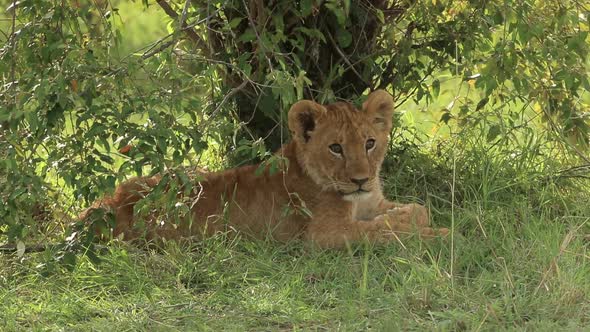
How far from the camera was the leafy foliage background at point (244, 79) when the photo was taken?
4449 millimetres

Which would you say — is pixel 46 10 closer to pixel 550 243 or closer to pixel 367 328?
pixel 367 328

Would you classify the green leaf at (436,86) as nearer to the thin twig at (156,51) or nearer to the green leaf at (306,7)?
the green leaf at (306,7)

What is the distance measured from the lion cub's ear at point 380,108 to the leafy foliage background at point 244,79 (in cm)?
27

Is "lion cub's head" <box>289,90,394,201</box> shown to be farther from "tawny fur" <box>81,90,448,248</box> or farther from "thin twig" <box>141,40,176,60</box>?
"thin twig" <box>141,40,176,60</box>

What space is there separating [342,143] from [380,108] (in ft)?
0.96

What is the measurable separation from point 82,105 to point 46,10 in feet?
1.83

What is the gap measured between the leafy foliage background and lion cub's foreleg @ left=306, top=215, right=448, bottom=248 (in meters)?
0.39

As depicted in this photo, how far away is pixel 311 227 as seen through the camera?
530 cm

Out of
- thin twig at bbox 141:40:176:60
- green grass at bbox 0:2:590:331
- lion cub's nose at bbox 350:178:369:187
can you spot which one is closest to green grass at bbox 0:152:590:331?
green grass at bbox 0:2:590:331

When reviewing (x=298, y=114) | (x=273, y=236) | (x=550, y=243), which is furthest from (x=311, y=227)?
(x=550, y=243)

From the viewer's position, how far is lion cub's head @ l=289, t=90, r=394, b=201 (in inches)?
207

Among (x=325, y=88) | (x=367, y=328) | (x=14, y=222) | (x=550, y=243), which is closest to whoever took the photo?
(x=367, y=328)

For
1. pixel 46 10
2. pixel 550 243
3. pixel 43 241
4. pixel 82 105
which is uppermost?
pixel 46 10

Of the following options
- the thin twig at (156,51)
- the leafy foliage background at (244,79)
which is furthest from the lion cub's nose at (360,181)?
the thin twig at (156,51)
